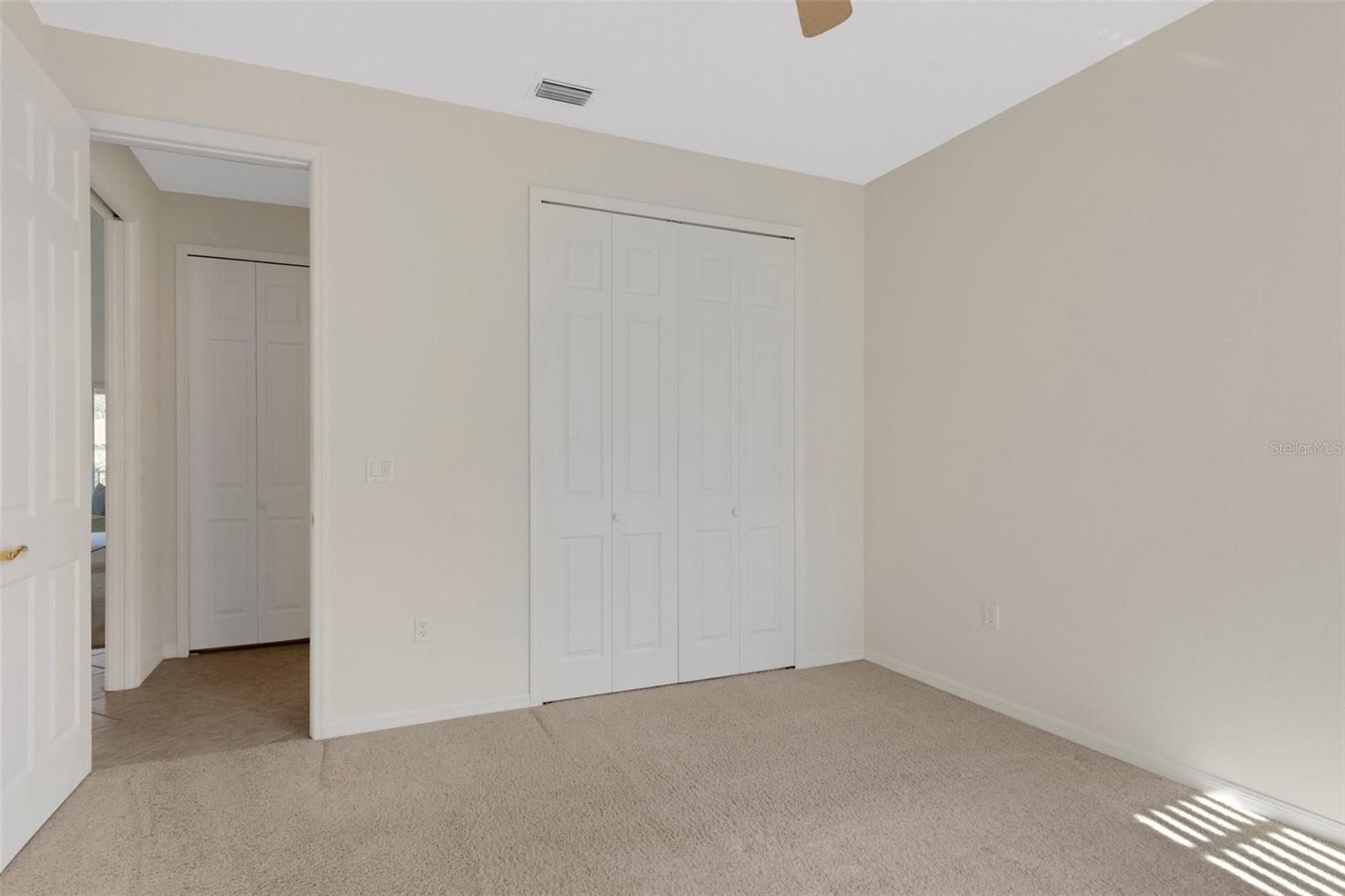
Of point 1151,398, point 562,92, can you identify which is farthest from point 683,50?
point 1151,398

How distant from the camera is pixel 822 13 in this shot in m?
1.85

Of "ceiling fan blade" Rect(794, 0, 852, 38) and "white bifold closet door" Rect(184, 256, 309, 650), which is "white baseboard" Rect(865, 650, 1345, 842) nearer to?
"ceiling fan blade" Rect(794, 0, 852, 38)

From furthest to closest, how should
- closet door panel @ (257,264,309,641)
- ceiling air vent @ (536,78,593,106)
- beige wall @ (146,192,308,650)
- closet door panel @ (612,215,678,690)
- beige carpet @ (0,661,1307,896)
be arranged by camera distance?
1. closet door panel @ (257,264,309,641)
2. beige wall @ (146,192,308,650)
3. closet door panel @ (612,215,678,690)
4. ceiling air vent @ (536,78,593,106)
5. beige carpet @ (0,661,1307,896)

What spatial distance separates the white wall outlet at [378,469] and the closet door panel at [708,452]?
4.53ft

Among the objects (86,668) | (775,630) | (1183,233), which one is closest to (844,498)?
(775,630)

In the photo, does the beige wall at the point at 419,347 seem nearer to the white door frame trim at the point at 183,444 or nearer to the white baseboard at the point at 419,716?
the white baseboard at the point at 419,716

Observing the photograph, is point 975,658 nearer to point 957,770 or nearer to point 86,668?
point 957,770

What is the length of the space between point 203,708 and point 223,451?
65.6 inches

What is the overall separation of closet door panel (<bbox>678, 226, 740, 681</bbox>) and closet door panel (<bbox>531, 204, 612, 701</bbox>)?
0.42m

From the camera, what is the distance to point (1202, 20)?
8.48ft

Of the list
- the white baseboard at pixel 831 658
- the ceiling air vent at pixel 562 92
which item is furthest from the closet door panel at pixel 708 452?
the ceiling air vent at pixel 562 92

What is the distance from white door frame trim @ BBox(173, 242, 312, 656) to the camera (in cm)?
432

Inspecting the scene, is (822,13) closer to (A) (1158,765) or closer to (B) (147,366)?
(A) (1158,765)

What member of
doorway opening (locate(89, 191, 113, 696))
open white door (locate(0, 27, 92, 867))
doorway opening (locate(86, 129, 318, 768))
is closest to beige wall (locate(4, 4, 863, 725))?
open white door (locate(0, 27, 92, 867))
